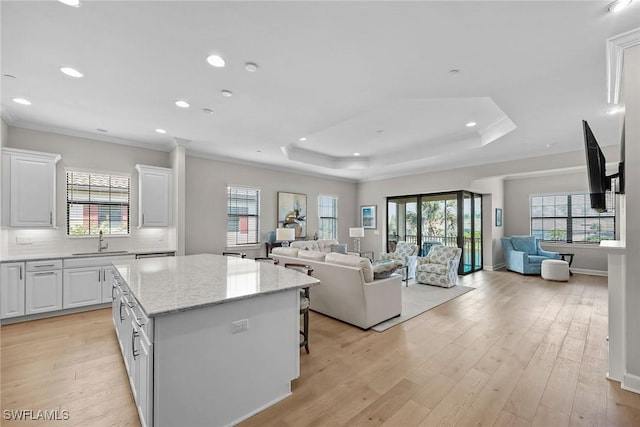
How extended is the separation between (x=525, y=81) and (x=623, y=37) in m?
0.72

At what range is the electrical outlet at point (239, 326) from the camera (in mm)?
1888

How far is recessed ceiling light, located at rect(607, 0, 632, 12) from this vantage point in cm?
175

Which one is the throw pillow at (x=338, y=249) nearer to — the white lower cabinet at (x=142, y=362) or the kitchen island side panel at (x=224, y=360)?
the kitchen island side panel at (x=224, y=360)

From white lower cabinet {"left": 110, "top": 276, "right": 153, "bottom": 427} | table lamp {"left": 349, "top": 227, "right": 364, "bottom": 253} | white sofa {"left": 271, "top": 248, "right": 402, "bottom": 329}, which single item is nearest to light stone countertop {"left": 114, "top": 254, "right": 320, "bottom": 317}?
white lower cabinet {"left": 110, "top": 276, "right": 153, "bottom": 427}

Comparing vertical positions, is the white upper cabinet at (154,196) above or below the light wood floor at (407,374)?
above

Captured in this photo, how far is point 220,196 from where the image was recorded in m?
6.10

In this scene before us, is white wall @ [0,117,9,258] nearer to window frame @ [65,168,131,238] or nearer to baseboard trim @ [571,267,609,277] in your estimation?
window frame @ [65,168,131,238]

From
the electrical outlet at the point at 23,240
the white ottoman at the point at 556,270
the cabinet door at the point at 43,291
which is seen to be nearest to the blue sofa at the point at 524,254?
the white ottoman at the point at 556,270

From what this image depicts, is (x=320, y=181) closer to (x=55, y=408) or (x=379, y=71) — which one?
(x=379, y=71)

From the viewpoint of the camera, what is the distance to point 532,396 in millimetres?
2191

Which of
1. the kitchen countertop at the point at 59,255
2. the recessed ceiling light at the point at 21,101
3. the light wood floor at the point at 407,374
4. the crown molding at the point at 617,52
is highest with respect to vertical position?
the recessed ceiling light at the point at 21,101

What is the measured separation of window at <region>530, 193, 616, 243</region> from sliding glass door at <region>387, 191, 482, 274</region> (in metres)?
1.91

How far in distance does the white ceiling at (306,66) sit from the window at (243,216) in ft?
6.41

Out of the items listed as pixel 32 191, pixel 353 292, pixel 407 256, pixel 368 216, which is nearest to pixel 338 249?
pixel 407 256
